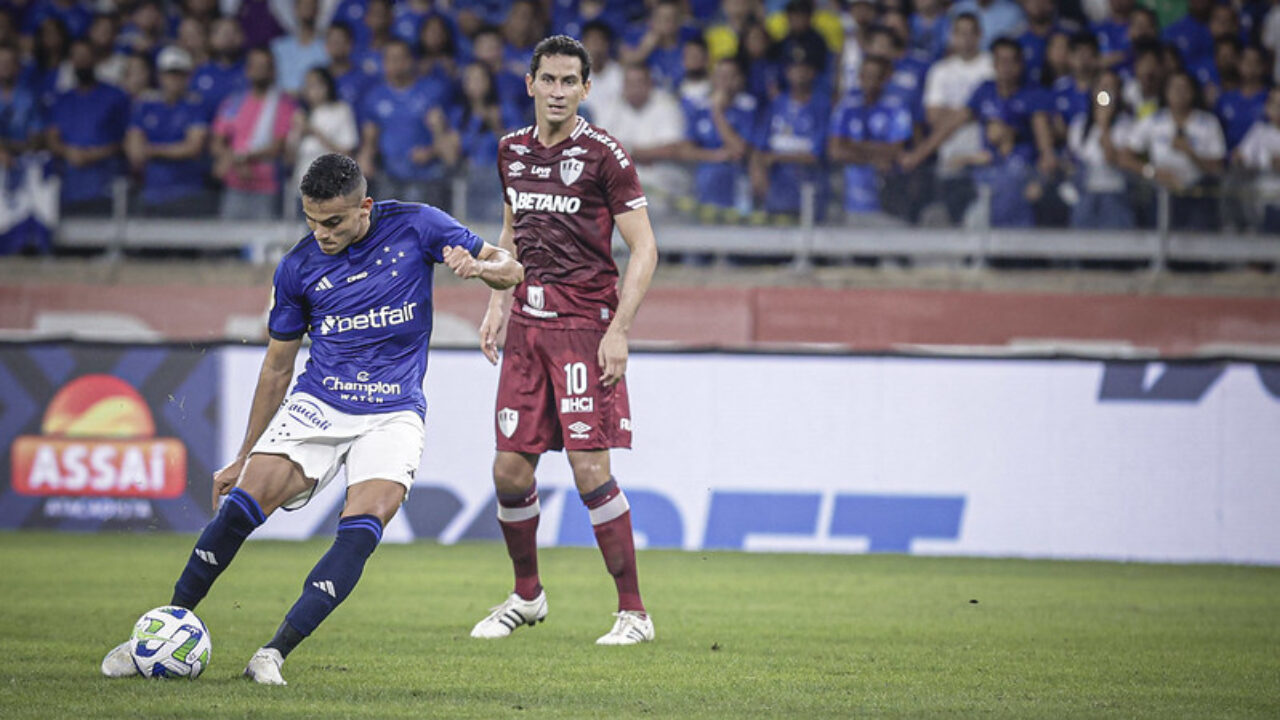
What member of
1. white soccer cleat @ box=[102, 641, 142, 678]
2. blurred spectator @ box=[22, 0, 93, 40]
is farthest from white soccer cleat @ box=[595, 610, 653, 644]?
blurred spectator @ box=[22, 0, 93, 40]

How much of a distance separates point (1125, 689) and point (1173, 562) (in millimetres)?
5892

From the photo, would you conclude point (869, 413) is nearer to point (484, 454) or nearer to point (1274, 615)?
point (484, 454)

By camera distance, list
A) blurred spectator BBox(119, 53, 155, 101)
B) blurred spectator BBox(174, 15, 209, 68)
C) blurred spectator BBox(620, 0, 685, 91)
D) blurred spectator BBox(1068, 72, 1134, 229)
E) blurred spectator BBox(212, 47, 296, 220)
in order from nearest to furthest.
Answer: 1. blurred spectator BBox(1068, 72, 1134, 229)
2. blurred spectator BBox(212, 47, 296, 220)
3. blurred spectator BBox(620, 0, 685, 91)
4. blurred spectator BBox(119, 53, 155, 101)
5. blurred spectator BBox(174, 15, 209, 68)

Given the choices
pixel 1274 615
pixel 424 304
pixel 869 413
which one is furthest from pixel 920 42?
pixel 424 304

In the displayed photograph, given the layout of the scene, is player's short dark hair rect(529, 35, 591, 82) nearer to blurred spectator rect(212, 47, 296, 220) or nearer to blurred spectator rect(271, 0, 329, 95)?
blurred spectator rect(212, 47, 296, 220)

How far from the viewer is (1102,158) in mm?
14016

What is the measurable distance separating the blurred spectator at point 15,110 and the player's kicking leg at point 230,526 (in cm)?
968

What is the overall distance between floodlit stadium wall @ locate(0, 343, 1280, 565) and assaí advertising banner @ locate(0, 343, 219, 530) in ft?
0.05

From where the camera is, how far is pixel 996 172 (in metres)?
13.3

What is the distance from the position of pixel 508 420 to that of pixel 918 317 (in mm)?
7240

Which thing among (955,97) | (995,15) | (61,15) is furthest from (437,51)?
(995,15)

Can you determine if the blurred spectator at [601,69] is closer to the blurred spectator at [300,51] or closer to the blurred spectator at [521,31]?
the blurred spectator at [521,31]

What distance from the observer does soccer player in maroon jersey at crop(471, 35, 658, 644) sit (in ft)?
23.8

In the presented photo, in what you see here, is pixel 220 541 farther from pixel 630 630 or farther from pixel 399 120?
pixel 399 120
